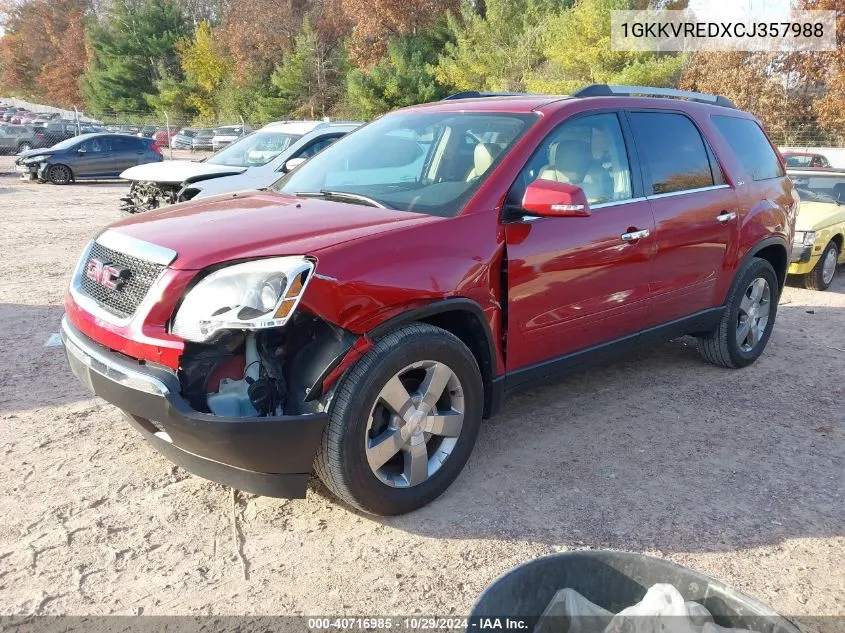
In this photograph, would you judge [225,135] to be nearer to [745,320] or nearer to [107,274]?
[745,320]

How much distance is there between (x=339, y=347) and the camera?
8.95 feet

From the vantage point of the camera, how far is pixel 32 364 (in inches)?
189

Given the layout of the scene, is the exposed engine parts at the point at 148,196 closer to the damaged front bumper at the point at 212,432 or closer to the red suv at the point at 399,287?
the red suv at the point at 399,287

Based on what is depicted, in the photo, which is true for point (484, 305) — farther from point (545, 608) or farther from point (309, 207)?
point (545, 608)

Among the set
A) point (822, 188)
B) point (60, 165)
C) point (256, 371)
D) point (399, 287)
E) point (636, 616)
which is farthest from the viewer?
point (60, 165)

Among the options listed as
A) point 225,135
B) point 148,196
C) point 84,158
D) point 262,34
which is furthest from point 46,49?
point 148,196

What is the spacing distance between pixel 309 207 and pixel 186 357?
1.03 meters

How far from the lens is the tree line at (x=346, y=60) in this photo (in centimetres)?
3025

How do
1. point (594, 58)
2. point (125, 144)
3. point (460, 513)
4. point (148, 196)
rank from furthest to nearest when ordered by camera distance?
point (594, 58)
point (125, 144)
point (148, 196)
point (460, 513)

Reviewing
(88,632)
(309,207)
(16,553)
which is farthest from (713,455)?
(16,553)

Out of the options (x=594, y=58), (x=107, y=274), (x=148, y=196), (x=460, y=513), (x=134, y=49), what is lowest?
(x=460, y=513)

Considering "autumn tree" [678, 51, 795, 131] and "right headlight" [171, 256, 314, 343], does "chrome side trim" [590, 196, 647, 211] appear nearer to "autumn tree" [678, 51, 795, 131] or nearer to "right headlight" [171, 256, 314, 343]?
"right headlight" [171, 256, 314, 343]

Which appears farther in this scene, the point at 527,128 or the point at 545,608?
the point at 527,128

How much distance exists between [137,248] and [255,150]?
745 centimetres
